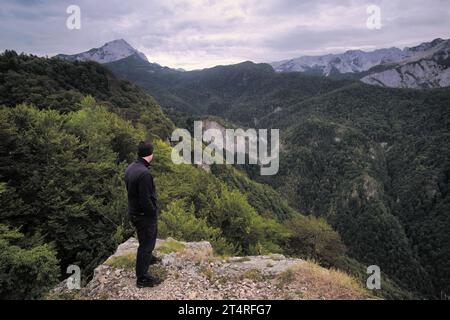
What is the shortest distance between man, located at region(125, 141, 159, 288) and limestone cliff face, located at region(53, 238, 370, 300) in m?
0.59

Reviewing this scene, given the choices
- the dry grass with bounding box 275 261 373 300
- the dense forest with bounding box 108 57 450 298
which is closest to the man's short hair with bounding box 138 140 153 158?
the dry grass with bounding box 275 261 373 300

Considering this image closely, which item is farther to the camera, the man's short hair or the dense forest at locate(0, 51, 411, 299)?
the dense forest at locate(0, 51, 411, 299)

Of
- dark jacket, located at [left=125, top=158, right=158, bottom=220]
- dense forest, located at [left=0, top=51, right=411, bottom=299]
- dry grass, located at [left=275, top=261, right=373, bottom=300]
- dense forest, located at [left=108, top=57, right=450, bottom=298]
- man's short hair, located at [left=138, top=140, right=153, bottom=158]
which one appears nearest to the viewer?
dark jacket, located at [left=125, top=158, right=158, bottom=220]

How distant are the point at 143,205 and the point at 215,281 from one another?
308cm

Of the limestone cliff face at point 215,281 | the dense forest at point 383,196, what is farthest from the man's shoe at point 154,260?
the dense forest at point 383,196

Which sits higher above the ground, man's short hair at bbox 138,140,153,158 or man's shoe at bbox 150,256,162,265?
man's short hair at bbox 138,140,153,158

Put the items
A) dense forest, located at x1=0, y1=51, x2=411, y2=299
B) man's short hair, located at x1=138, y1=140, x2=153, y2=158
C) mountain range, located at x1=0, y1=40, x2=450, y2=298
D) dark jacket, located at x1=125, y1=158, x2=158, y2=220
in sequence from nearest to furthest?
dark jacket, located at x1=125, y1=158, x2=158, y2=220
man's short hair, located at x1=138, y1=140, x2=153, y2=158
dense forest, located at x1=0, y1=51, x2=411, y2=299
mountain range, located at x1=0, y1=40, x2=450, y2=298

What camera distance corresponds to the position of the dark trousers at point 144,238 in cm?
829

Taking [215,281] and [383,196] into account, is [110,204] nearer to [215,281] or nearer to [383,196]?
[215,281]

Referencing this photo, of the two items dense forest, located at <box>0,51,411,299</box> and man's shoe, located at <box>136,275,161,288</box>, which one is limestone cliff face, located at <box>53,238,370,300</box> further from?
dense forest, located at <box>0,51,411,299</box>

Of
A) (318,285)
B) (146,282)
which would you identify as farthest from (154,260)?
(318,285)

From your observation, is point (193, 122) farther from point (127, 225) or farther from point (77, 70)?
point (127, 225)

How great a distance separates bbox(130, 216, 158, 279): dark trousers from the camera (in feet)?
27.2

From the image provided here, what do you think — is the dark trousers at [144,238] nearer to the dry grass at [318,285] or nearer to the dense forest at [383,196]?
the dry grass at [318,285]
